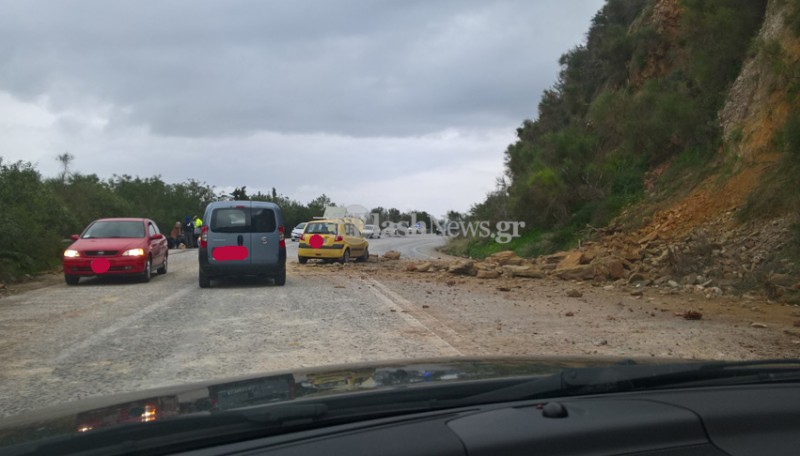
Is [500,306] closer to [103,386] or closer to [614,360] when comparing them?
[103,386]

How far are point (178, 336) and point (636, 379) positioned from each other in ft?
25.5

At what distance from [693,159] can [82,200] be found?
30861 millimetres

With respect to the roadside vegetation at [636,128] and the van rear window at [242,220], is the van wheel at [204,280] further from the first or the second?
the roadside vegetation at [636,128]

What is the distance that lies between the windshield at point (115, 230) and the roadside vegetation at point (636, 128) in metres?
15.2

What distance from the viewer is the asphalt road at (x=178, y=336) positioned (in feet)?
22.3

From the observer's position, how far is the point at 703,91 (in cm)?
2530

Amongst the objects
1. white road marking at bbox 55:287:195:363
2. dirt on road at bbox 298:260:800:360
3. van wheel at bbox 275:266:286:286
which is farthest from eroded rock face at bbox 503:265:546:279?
white road marking at bbox 55:287:195:363

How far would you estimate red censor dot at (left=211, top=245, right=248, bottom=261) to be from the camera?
15.7 metres

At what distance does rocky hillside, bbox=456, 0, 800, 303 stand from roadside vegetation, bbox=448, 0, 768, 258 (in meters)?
0.06

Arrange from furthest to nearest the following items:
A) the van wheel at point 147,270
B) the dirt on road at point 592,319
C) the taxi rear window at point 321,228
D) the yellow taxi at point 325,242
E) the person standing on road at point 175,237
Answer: the person standing on road at point 175,237 → the taxi rear window at point 321,228 → the yellow taxi at point 325,242 → the van wheel at point 147,270 → the dirt on road at point 592,319

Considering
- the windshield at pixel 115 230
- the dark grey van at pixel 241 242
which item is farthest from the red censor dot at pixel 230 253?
the windshield at pixel 115 230

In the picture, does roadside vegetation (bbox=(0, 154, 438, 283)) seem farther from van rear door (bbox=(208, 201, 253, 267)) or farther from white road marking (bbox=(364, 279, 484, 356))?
white road marking (bbox=(364, 279, 484, 356))

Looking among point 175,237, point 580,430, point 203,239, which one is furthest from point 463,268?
point 175,237

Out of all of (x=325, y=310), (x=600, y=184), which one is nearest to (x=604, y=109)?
(x=600, y=184)
